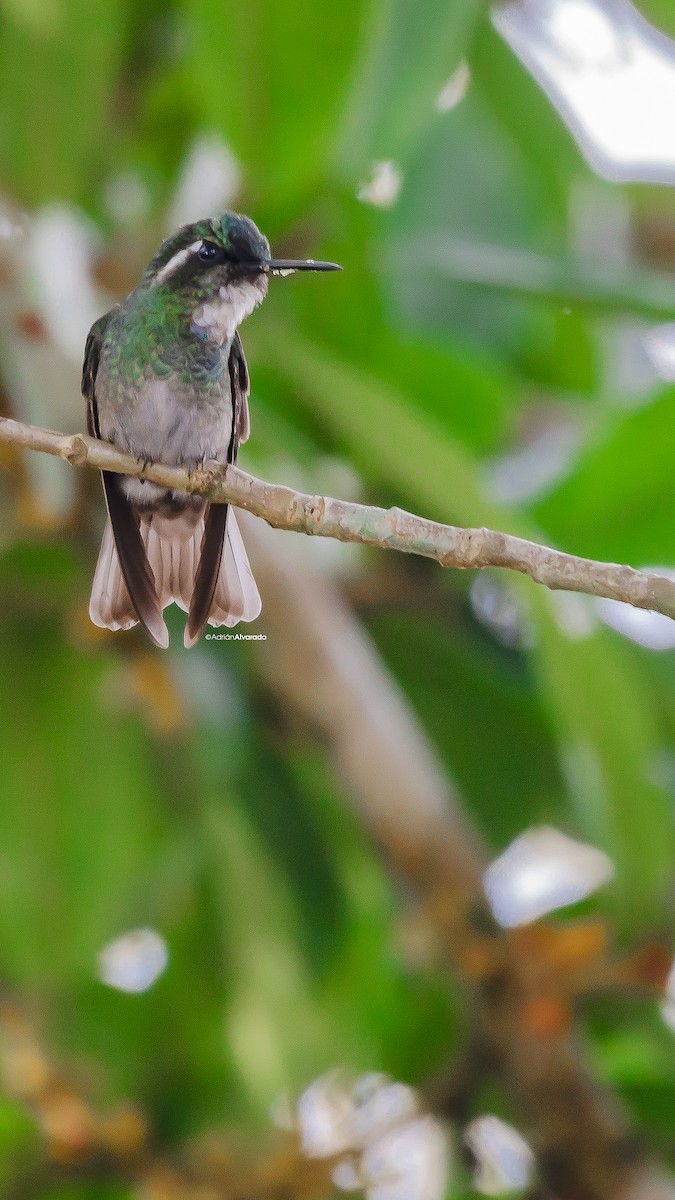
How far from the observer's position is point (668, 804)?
2.79 m

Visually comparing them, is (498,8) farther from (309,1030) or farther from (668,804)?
(309,1030)

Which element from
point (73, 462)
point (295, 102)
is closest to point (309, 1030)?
point (295, 102)

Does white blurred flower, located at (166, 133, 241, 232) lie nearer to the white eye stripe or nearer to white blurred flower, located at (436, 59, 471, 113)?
white blurred flower, located at (436, 59, 471, 113)

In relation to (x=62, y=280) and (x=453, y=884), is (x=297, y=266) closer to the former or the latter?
(x=62, y=280)

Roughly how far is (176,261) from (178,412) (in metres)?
0.16

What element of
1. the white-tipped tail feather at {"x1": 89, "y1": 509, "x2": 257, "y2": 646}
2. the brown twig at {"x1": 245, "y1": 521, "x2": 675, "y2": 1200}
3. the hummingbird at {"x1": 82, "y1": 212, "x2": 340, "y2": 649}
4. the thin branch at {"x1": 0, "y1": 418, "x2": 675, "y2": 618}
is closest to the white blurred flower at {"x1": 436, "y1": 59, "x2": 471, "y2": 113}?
the brown twig at {"x1": 245, "y1": 521, "x2": 675, "y2": 1200}

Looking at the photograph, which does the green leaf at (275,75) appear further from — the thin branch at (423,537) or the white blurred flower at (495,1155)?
the white blurred flower at (495,1155)

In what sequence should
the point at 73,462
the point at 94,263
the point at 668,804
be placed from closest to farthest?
the point at 73,462 < the point at 94,263 < the point at 668,804

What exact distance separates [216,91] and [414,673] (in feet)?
5.48

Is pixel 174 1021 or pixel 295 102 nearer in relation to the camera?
pixel 295 102

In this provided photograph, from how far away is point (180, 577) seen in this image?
1179 mm

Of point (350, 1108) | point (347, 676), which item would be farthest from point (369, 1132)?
point (347, 676)

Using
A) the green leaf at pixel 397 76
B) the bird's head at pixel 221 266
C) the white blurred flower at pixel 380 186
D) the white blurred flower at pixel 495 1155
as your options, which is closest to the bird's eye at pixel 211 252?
the bird's head at pixel 221 266

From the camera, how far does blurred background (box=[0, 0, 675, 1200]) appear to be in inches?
95.4
